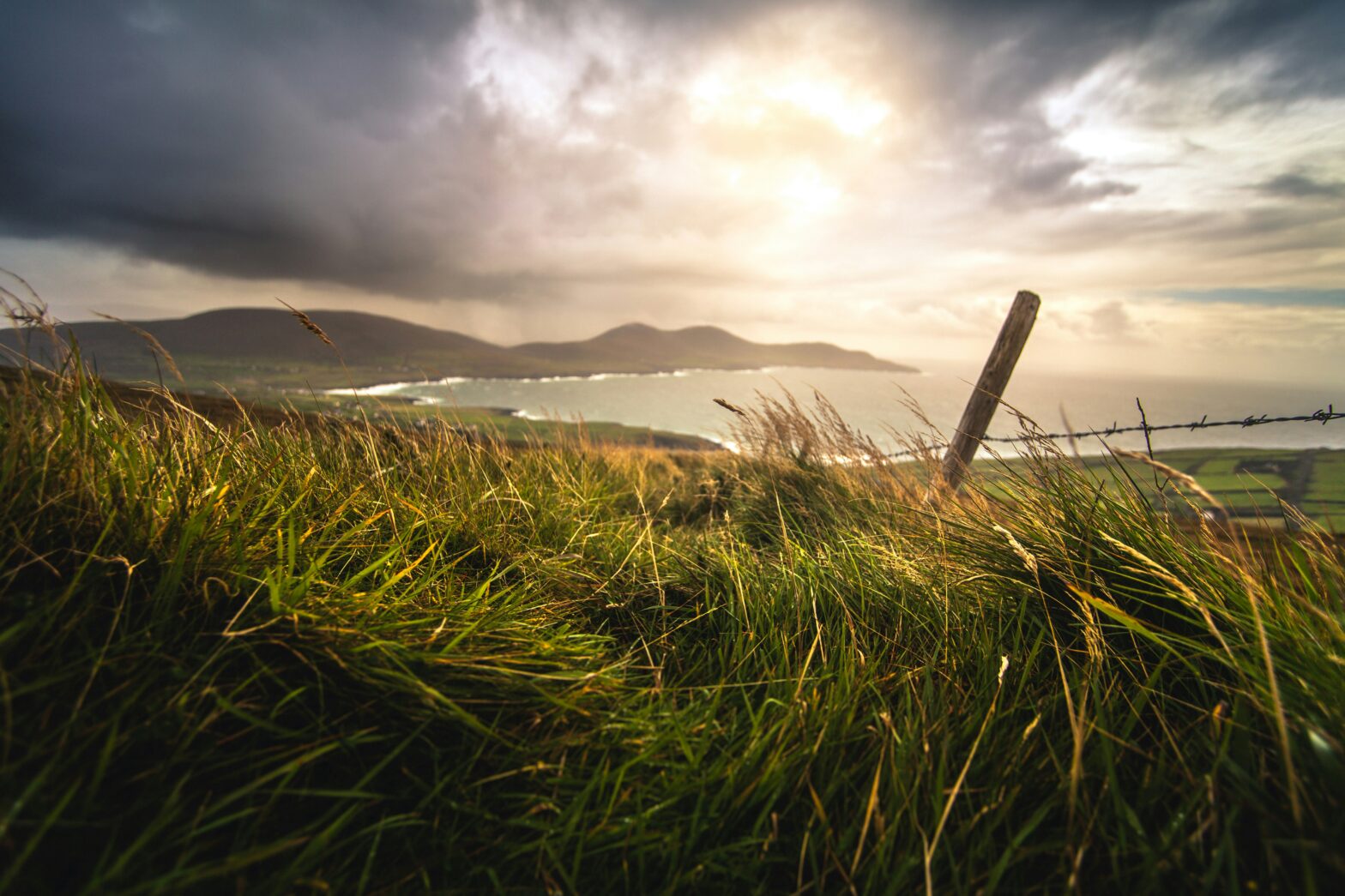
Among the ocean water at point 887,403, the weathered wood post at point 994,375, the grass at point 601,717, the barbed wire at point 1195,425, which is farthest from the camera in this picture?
the ocean water at point 887,403

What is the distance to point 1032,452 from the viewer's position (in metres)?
2.37

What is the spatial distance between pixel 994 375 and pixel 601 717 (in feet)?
14.1

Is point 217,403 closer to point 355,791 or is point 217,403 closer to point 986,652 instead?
point 355,791

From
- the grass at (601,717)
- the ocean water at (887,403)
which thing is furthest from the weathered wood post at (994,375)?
the grass at (601,717)

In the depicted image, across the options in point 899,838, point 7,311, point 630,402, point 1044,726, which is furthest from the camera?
point 630,402

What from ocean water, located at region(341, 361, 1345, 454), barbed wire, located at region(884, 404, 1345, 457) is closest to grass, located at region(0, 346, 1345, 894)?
barbed wire, located at region(884, 404, 1345, 457)

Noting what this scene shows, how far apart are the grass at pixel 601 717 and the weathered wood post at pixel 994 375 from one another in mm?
2090

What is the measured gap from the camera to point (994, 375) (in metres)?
4.27

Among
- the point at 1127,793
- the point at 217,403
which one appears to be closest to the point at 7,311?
the point at 217,403

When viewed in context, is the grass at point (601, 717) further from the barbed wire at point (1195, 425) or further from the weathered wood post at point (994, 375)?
the weathered wood post at point (994, 375)

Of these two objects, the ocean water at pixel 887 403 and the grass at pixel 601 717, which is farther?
the ocean water at pixel 887 403

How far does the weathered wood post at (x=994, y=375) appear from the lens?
413 centimetres

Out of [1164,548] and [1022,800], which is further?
[1164,548]

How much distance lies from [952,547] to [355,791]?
241cm
